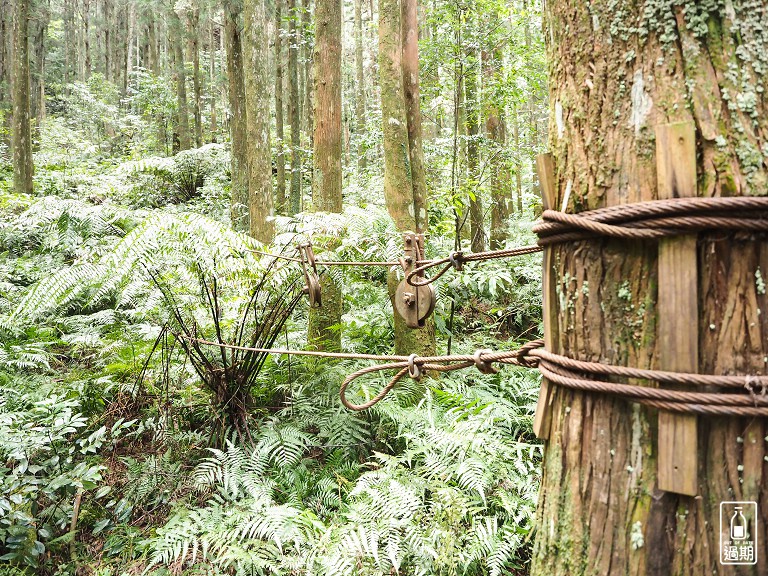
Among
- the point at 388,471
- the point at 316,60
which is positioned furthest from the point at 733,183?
the point at 316,60

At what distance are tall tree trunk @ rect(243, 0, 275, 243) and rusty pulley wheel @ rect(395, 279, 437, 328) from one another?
4807 millimetres

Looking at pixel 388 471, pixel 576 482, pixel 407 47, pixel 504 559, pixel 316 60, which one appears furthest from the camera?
pixel 407 47

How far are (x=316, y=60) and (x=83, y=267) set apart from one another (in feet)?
9.12

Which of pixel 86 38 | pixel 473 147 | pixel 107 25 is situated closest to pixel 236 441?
pixel 473 147

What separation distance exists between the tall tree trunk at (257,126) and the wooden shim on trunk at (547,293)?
5.84 m

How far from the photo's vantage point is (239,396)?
362cm

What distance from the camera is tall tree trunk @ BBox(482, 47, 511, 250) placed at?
784 centimetres

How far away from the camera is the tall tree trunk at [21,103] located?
10125 millimetres

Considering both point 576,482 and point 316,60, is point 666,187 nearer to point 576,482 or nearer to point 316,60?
point 576,482

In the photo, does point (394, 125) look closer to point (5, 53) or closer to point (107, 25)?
point (5, 53)

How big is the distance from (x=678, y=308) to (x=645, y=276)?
0.07 meters

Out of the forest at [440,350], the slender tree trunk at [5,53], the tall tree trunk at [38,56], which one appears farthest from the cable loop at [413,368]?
the tall tree trunk at [38,56]

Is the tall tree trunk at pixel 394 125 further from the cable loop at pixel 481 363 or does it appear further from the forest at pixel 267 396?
the cable loop at pixel 481 363

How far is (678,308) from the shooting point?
812mm
